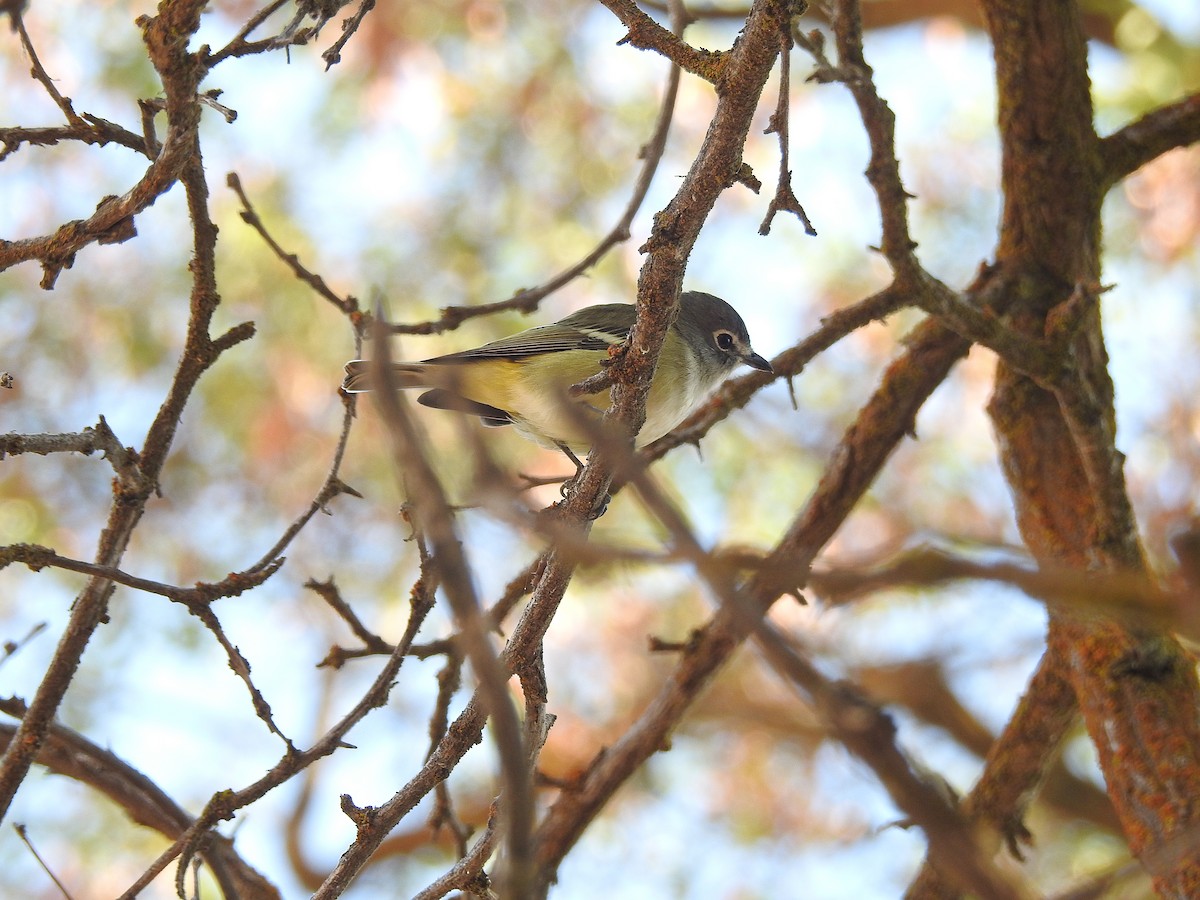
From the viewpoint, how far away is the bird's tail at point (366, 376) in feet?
11.5

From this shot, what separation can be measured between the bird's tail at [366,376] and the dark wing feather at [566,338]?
0.09m

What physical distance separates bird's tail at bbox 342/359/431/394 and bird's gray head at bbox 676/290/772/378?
1.36m

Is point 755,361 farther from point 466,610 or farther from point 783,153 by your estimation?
point 466,610

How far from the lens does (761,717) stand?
663cm

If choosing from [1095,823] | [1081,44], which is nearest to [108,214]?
[1081,44]

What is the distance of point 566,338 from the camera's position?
190 inches

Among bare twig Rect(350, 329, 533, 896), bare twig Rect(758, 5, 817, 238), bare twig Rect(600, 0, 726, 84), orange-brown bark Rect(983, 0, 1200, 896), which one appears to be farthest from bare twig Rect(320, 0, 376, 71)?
orange-brown bark Rect(983, 0, 1200, 896)

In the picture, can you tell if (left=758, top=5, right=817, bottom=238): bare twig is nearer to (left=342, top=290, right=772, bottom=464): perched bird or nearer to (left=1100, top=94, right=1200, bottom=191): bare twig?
(left=342, top=290, right=772, bottom=464): perched bird

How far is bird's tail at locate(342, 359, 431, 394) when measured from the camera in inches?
138

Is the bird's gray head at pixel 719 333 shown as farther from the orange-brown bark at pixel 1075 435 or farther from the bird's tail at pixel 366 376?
the orange-brown bark at pixel 1075 435

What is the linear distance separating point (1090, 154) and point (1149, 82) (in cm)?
348

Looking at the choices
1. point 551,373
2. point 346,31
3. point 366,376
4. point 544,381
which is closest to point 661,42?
point 346,31

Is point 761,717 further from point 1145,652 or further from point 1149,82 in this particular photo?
point 1149,82

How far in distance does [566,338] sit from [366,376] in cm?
176
